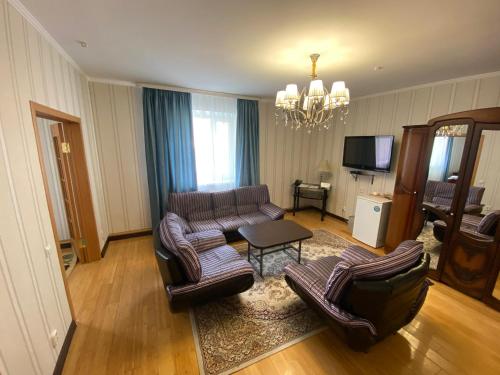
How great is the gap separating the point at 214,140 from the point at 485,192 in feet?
12.5

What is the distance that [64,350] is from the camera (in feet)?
5.30

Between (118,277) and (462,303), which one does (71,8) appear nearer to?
(118,277)

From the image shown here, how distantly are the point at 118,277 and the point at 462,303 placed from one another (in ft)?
13.2

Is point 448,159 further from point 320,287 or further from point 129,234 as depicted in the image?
point 129,234

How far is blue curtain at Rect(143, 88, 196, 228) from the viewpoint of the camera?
3377 millimetres

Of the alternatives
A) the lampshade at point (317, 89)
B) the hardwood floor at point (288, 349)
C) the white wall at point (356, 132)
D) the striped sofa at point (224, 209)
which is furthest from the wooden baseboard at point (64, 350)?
the white wall at point (356, 132)

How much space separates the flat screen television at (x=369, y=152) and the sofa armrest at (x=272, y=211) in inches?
70.4

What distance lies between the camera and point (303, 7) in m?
1.38

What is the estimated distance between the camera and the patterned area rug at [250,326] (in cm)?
164

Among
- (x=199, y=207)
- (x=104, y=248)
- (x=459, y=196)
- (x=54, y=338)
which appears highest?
(x=459, y=196)

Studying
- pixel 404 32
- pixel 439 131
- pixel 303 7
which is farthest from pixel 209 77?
pixel 439 131

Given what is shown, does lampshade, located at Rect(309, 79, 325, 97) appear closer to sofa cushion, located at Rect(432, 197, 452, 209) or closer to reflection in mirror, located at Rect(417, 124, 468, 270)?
reflection in mirror, located at Rect(417, 124, 468, 270)

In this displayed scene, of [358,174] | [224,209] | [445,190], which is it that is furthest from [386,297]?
[358,174]

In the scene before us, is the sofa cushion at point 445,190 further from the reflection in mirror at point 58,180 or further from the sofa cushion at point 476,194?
the reflection in mirror at point 58,180
